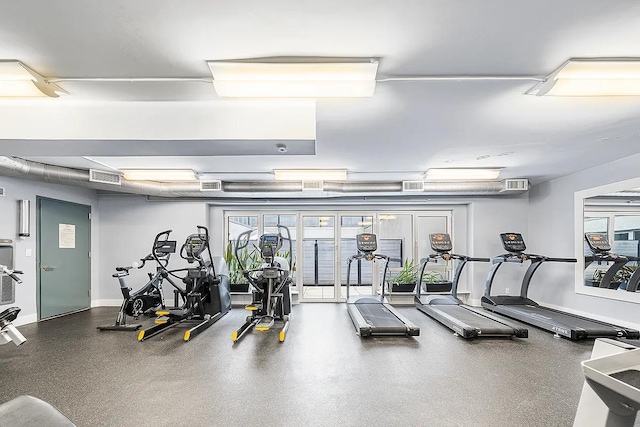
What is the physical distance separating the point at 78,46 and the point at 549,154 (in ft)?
17.8

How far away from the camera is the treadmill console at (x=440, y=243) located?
7.42 meters

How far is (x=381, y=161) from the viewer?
574cm

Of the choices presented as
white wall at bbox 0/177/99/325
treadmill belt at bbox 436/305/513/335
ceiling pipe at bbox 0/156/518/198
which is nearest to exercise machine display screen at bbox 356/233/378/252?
ceiling pipe at bbox 0/156/518/198

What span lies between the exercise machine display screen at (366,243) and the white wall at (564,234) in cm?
333

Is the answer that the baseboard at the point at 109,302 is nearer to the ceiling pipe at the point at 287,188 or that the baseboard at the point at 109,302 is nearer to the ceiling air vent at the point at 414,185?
the ceiling pipe at the point at 287,188

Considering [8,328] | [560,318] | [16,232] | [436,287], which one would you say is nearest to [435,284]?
[436,287]

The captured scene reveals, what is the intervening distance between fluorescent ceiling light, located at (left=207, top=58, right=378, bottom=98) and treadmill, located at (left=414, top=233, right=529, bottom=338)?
148 inches

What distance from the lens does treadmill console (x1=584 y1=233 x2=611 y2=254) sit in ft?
19.4

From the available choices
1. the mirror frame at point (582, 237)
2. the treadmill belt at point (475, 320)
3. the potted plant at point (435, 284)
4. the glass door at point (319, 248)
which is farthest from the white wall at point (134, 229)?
the mirror frame at point (582, 237)

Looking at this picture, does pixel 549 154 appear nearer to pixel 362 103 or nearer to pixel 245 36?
pixel 362 103

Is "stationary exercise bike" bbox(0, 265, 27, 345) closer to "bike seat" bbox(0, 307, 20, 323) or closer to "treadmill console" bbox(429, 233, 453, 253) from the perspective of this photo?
"bike seat" bbox(0, 307, 20, 323)

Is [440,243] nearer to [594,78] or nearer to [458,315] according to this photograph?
[458,315]

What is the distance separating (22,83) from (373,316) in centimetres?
510

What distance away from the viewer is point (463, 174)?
21.7 feet
